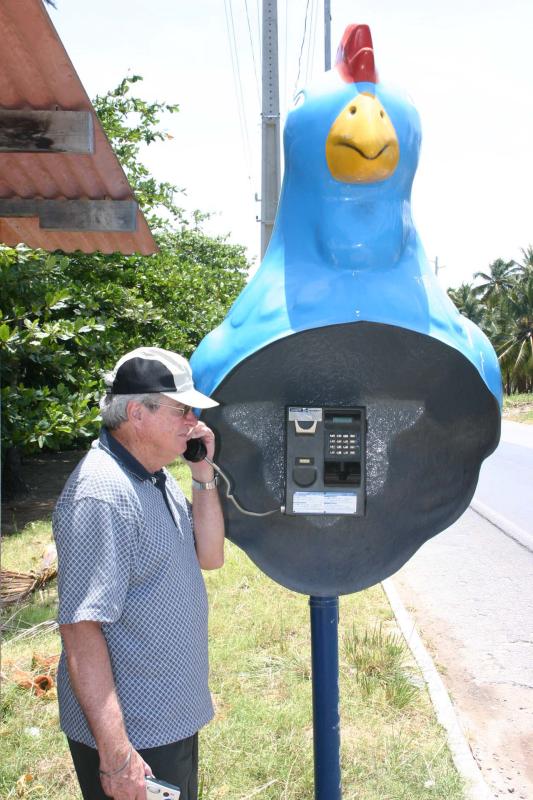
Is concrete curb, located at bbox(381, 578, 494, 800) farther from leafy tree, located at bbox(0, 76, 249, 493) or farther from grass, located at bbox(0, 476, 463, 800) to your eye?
leafy tree, located at bbox(0, 76, 249, 493)

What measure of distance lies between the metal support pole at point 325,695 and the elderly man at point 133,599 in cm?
46

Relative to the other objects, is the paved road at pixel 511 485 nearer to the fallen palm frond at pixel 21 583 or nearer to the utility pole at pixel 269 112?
the utility pole at pixel 269 112

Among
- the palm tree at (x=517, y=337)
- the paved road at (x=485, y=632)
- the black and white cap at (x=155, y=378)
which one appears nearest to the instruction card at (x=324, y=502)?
the black and white cap at (x=155, y=378)

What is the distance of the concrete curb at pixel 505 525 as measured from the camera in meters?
7.28

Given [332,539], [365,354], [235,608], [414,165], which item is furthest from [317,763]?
[235,608]

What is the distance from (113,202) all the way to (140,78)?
8629mm

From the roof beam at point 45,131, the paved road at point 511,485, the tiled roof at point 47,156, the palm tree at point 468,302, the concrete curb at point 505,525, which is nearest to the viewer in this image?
the tiled roof at point 47,156

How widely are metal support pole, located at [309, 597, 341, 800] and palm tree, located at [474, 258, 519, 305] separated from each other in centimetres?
5193

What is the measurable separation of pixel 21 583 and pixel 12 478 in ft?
13.0

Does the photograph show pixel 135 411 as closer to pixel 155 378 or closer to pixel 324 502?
pixel 155 378

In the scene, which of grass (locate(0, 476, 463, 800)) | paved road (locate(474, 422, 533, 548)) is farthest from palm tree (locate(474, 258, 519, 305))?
grass (locate(0, 476, 463, 800))

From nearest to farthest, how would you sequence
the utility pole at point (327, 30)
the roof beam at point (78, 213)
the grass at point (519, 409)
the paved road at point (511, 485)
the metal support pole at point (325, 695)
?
the metal support pole at point (325, 695), the roof beam at point (78, 213), the paved road at point (511, 485), the utility pole at point (327, 30), the grass at point (519, 409)

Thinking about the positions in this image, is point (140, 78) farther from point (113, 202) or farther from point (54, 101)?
point (54, 101)

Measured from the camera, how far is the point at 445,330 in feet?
6.64
